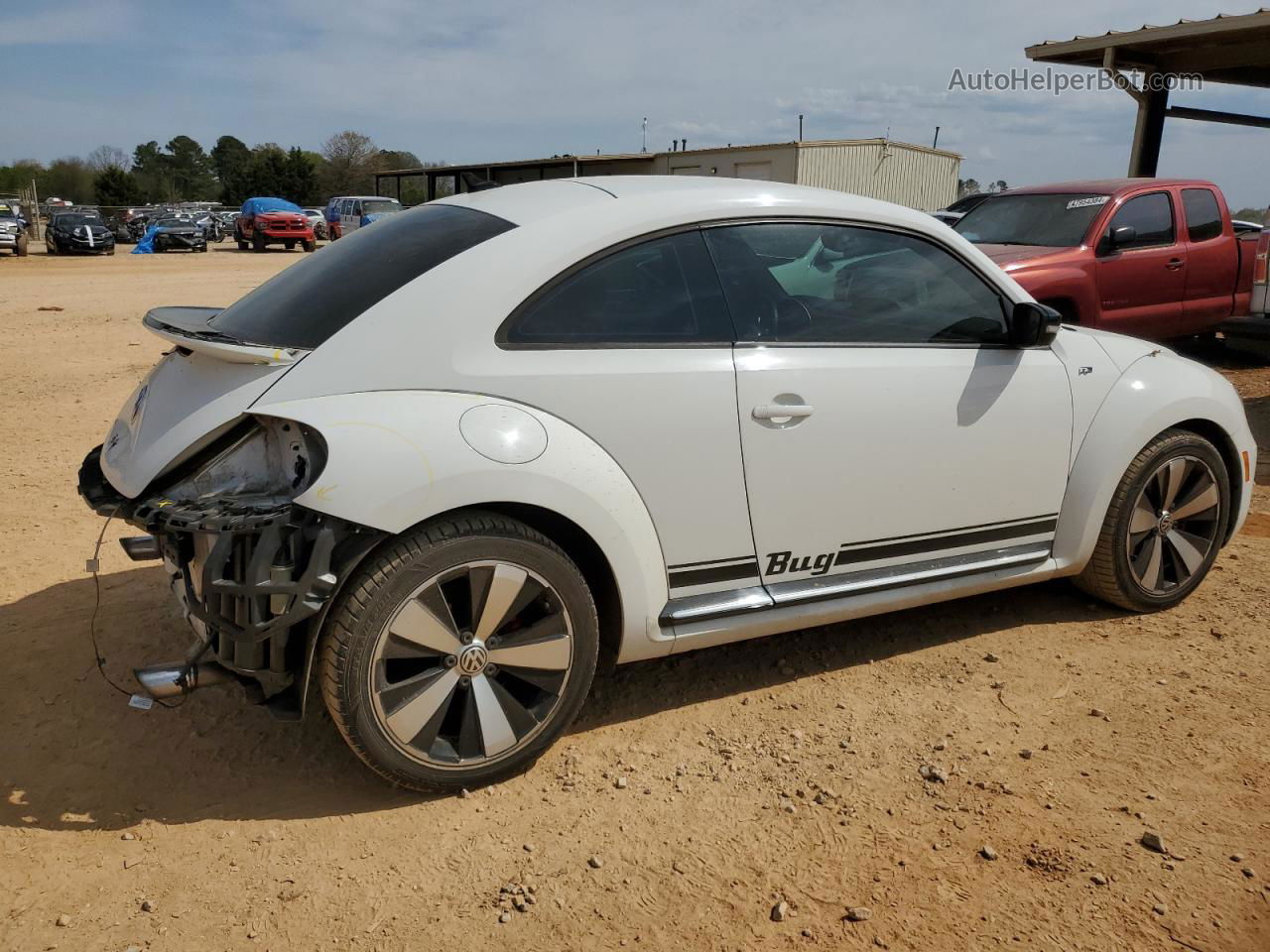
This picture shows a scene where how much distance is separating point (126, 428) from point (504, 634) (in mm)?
1414

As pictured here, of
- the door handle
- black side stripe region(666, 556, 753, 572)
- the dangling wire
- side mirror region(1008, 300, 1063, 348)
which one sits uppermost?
side mirror region(1008, 300, 1063, 348)

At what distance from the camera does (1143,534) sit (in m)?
4.19

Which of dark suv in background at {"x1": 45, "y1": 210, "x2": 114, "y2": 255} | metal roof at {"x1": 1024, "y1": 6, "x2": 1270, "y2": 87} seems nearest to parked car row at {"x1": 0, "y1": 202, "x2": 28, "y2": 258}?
dark suv in background at {"x1": 45, "y1": 210, "x2": 114, "y2": 255}

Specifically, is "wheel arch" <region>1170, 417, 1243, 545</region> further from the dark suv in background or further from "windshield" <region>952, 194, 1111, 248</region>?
the dark suv in background

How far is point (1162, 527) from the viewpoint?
423 centimetres

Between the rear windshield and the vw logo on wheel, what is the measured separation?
975 millimetres

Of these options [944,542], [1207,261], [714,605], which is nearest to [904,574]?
[944,542]

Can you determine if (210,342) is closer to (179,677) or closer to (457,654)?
(179,677)

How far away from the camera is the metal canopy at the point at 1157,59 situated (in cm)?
1237

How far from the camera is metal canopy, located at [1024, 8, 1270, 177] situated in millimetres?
12367

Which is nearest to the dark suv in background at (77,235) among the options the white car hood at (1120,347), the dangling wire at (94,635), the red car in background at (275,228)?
the red car in background at (275,228)

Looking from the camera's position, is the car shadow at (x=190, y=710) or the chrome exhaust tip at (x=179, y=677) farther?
the car shadow at (x=190, y=710)

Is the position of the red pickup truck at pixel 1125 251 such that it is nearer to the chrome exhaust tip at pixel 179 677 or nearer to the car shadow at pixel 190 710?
the car shadow at pixel 190 710

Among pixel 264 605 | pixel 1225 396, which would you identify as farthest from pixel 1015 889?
pixel 1225 396
